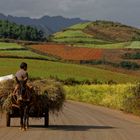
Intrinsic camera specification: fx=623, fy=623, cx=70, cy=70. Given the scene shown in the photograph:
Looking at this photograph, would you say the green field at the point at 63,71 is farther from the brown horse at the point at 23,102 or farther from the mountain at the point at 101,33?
the mountain at the point at 101,33

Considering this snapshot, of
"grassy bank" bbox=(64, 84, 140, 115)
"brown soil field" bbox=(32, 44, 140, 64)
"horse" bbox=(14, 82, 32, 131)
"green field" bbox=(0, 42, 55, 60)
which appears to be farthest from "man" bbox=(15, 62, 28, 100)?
"brown soil field" bbox=(32, 44, 140, 64)

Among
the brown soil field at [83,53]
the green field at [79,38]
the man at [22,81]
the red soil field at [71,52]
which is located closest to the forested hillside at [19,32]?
the green field at [79,38]

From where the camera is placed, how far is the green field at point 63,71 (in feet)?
244

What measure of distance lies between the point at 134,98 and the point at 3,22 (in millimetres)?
131825

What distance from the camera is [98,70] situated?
82062mm

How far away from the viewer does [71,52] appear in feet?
324

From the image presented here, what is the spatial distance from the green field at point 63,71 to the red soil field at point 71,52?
8944 millimetres

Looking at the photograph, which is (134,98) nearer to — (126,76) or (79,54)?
(126,76)

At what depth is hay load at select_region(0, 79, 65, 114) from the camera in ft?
72.7

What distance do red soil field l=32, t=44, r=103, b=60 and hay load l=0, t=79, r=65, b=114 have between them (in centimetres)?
7008

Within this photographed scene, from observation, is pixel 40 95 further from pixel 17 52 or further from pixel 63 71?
pixel 17 52

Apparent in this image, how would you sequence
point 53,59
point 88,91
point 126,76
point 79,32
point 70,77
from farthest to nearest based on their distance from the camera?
1. point 79,32
2. point 53,59
3. point 126,76
4. point 70,77
5. point 88,91

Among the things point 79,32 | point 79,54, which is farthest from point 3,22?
point 79,54

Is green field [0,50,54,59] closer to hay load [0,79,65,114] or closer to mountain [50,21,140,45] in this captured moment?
mountain [50,21,140,45]
